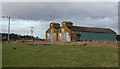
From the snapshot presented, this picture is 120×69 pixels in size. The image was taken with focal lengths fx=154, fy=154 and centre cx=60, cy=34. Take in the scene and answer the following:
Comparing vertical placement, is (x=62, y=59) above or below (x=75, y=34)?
below

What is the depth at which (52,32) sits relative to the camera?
63375 mm

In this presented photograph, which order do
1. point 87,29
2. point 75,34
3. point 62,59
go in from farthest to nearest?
point 87,29 < point 75,34 < point 62,59

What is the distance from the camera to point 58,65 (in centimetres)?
1366

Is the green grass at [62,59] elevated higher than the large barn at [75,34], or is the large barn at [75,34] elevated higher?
the large barn at [75,34]

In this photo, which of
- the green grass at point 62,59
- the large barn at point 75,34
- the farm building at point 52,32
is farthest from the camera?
the farm building at point 52,32

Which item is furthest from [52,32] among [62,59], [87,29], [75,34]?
[62,59]

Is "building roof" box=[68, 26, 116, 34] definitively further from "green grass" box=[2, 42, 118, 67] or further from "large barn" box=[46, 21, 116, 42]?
"green grass" box=[2, 42, 118, 67]

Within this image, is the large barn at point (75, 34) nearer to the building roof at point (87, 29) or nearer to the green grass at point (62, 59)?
the building roof at point (87, 29)

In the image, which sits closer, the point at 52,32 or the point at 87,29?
the point at 87,29

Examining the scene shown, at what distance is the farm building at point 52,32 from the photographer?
205 ft

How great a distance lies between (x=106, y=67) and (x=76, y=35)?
41885 millimetres

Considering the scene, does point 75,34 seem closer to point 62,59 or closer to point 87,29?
point 87,29

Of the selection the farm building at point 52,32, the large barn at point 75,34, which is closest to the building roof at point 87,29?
the large barn at point 75,34

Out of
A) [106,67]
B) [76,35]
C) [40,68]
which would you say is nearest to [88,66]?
[106,67]
